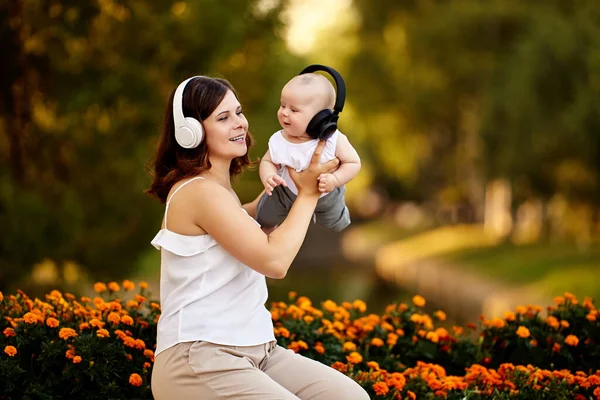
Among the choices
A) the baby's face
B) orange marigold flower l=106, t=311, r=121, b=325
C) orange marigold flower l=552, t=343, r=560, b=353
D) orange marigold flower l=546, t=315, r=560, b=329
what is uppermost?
the baby's face

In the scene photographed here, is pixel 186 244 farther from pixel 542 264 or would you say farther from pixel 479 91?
pixel 479 91

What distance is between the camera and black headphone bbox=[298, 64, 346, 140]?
3.49 meters

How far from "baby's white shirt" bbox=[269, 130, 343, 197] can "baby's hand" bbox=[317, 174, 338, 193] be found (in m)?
0.10

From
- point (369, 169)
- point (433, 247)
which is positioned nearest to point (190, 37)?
point (433, 247)

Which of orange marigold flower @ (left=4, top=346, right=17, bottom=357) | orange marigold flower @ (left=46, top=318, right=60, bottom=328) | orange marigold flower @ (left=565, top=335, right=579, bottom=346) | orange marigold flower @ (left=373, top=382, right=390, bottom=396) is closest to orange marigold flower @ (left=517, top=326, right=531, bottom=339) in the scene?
orange marigold flower @ (left=565, top=335, right=579, bottom=346)

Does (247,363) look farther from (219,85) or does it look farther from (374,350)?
(374,350)

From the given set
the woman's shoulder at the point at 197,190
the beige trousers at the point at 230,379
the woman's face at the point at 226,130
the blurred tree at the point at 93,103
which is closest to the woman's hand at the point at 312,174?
the woman's face at the point at 226,130

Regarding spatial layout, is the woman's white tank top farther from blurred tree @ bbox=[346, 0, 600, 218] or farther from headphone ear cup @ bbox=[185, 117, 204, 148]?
blurred tree @ bbox=[346, 0, 600, 218]

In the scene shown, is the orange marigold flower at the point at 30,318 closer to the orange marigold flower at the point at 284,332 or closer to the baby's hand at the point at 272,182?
the orange marigold flower at the point at 284,332

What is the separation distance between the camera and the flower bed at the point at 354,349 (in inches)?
159

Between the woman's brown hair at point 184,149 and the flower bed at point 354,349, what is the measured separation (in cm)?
95

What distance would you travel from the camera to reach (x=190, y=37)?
37.0 feet

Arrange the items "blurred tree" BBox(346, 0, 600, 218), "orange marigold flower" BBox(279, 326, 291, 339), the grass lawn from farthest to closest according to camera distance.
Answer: "blurred tree" BBox(346, 0, 600, 218), the grass lawn, "orange marigold flower" BBox(279, 326, 291, 339)

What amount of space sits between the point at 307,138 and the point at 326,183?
27 centimetres
